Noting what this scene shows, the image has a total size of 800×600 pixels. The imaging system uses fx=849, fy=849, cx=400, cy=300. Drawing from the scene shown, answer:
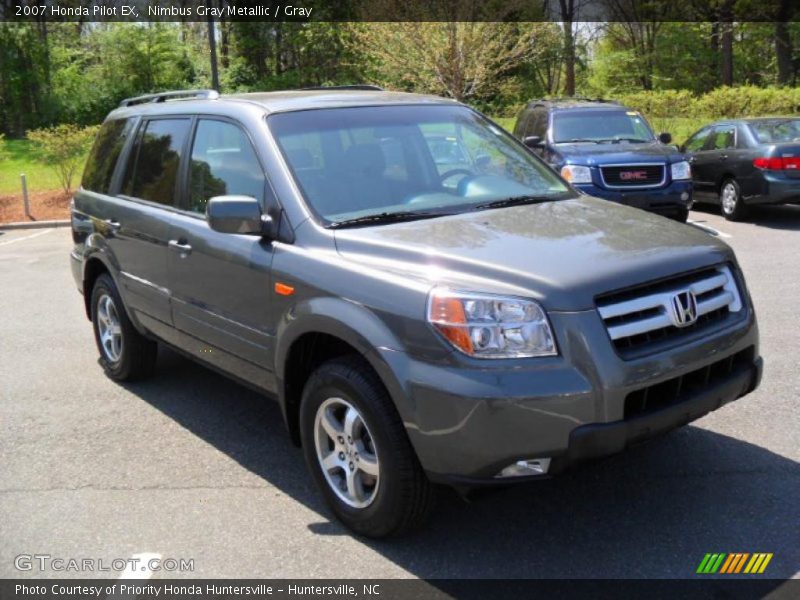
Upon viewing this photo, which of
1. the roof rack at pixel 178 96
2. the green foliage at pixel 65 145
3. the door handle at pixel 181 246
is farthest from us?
the green foliage at pixel 65 145

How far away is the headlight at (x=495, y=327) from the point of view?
3123 millimetres

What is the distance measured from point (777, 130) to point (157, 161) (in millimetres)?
10558

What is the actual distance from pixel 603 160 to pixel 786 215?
12.6 feet

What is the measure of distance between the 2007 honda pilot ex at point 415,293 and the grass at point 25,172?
53.2 feet

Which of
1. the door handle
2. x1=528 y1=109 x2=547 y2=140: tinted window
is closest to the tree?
x1=528 y1=109 x2=547 y2=140: tinted window

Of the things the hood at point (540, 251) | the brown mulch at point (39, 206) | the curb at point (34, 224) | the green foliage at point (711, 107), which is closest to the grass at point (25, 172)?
the brown mulch at point (39, 206)

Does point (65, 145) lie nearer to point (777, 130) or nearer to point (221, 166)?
point (777, 130)

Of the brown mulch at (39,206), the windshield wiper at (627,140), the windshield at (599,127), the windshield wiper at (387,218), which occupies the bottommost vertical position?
the brown mulch at (39,206)

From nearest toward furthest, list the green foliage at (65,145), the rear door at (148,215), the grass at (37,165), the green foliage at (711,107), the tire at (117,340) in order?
the rear door at (148,215)
the tire at (117,340)
the green foliage at (65,145)
the grass at (37,165)
the green foliage at (711,107)

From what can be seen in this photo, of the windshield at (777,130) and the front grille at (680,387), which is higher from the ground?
the windshield at (777,130)

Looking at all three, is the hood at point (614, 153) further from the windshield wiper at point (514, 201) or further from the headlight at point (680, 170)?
the windshield wiper at point (514, 201)

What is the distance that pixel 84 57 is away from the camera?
130 ft

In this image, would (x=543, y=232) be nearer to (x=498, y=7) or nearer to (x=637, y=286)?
(x=637, y=286)

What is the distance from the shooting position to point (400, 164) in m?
4.36
